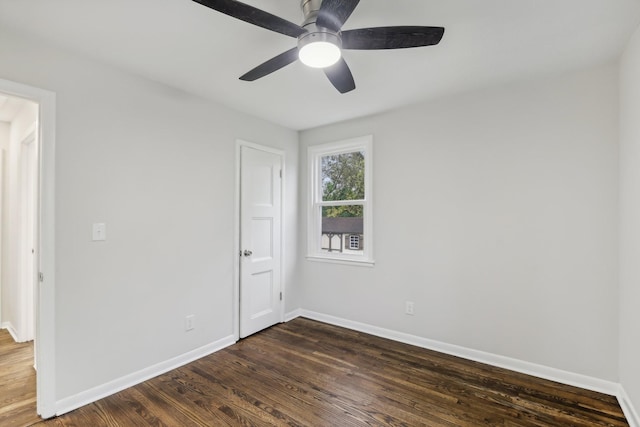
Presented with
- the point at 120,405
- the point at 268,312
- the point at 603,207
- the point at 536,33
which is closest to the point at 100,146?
the point at 120,405

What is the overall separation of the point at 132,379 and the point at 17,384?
0.81m

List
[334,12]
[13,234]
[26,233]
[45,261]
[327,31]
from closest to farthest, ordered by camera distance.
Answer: [334,12] < [327,31] < [45,261] < [26,233] < [13,234]

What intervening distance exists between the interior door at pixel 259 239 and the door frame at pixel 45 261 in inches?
60.1

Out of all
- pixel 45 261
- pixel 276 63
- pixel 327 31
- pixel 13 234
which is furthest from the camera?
pixel 13 234

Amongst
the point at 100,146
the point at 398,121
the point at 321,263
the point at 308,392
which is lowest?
the point at 308,392

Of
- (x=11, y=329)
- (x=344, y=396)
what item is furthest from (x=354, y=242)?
(x=11, y=329)

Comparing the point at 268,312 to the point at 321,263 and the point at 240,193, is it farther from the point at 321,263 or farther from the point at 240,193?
the point at 240,193

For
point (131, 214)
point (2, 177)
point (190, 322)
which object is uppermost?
point (2, 177)

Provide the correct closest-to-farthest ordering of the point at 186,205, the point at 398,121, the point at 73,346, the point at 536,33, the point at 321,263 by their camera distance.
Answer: the point at 536,33 < the point at 73,346 < the point at 186,205 < the point at 398,121 < the point at 321,263

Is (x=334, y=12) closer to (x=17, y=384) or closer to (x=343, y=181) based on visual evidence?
(x=343, y=181)

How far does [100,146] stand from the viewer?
2.22 m

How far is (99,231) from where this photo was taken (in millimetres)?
2205

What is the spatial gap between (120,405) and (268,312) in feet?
5.36

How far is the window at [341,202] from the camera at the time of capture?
3428 mm
